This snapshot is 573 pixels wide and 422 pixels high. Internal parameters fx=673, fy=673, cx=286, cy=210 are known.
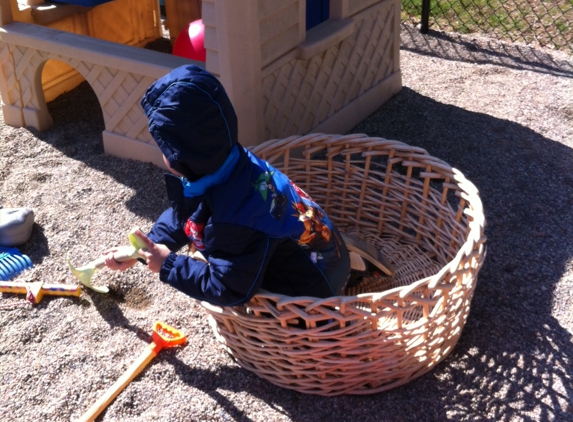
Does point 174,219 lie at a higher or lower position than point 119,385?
higher

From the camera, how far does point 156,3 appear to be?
14.4 ft

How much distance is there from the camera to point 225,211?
178 cm

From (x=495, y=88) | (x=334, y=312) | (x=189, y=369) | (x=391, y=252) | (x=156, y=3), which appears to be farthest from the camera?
(x=156, y=3)

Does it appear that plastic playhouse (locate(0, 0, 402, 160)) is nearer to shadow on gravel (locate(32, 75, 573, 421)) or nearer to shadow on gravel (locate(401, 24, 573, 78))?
shadow on gravel (locate(32, 75, 573, 421))

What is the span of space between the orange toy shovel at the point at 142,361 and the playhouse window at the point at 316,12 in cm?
174

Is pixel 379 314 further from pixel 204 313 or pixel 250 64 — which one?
pixel 250 64

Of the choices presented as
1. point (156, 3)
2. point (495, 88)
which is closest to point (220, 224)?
point (495, 88)

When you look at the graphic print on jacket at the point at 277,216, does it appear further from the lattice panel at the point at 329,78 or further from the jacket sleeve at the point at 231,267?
the lattice panel at the point at 329,78

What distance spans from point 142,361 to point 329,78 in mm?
1808

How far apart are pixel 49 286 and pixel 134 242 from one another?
0.65m

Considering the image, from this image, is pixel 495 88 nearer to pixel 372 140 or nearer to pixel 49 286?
pixel 372 140

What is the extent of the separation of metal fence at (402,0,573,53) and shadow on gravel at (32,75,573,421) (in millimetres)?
1272

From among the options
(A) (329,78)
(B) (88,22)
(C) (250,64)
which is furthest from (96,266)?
(B) (88,22)

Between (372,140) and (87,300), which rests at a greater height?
(372,140)
